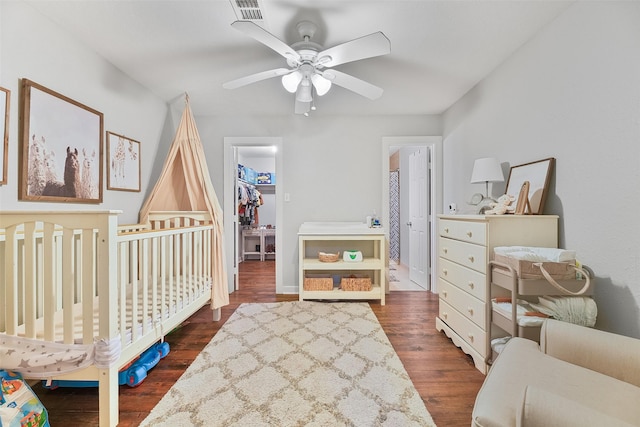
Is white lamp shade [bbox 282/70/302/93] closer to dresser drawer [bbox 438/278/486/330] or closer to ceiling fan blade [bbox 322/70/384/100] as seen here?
ceiling fan blade [bbox 322/70/384/100]

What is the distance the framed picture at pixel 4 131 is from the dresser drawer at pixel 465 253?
3082mm

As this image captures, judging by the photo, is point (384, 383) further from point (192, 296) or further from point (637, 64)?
point (637, 64)

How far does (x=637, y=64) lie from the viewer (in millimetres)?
1335

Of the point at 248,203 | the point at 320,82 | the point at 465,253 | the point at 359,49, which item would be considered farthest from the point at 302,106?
the point at 248,203

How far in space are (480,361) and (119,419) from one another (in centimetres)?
225

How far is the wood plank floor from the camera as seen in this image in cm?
145

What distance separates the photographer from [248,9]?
164cm

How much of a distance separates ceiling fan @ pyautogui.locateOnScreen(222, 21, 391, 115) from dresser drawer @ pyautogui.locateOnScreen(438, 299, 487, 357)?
1.95 m

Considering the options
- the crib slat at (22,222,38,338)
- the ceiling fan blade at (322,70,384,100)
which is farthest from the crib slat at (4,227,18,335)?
the ceiling fan blade at (322,70,384,100)

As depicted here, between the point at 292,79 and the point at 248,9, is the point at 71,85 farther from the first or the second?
the point at 292,79

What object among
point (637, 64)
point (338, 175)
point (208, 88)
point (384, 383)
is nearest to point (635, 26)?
point (637, 64)

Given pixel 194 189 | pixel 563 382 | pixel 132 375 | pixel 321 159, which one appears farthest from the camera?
pixel 321 159

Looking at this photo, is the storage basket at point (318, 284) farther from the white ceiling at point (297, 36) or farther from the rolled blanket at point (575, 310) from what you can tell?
the white ceiling at point (297, 36)

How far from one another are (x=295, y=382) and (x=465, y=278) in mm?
1471
